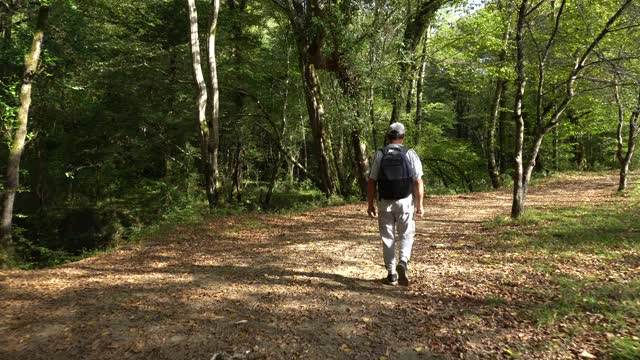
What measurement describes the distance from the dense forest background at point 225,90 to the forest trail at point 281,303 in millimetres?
4638

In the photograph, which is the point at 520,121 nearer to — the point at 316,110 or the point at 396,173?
the point at 396,173

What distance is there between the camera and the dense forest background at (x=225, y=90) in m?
13.4

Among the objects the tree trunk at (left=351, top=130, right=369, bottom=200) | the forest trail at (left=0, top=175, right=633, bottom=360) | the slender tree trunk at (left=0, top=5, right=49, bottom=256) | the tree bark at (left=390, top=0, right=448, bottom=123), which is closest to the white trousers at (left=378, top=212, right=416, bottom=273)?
the forest trail at (left=0, top=175, right=633, bottom=360)

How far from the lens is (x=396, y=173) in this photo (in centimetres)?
508

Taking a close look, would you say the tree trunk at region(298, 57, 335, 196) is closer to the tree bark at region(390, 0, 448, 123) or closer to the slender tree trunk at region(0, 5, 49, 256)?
the tree bark at region(390, 0, 448, 123)

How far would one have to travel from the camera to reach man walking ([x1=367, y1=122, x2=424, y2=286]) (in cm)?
508

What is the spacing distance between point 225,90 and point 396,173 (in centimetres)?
1416

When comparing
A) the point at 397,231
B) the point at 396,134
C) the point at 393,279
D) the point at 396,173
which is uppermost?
the point at 396,134

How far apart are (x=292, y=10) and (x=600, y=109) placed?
1680 cm

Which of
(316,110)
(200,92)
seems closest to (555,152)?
(316,110)

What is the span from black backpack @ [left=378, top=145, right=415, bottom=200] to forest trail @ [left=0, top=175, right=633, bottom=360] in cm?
122

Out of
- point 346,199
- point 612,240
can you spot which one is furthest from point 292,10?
point 612,240

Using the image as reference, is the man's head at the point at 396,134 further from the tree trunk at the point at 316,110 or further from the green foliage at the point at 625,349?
the tree trunk at the point at 316,110

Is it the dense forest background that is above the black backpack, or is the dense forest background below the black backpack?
above
